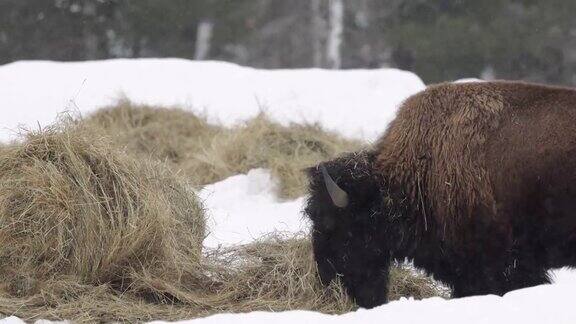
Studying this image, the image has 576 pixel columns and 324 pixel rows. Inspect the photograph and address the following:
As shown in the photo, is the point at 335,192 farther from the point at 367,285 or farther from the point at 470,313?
the point at 470,313

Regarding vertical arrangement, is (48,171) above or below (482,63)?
below

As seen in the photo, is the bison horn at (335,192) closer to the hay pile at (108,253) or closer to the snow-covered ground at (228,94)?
the hay pile at (108,253)

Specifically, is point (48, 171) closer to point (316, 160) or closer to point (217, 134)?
point (316, 160)

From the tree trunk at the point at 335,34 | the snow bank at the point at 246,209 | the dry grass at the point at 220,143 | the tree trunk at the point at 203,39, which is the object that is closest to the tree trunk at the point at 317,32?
the tree trunk at the point at 335,34

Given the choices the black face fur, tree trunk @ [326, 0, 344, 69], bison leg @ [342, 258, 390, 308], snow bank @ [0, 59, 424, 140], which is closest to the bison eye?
the black face fur

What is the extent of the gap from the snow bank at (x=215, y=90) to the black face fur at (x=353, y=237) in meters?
7.81

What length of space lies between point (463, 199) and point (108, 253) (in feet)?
8.29

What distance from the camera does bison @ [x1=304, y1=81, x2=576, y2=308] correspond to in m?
6.63

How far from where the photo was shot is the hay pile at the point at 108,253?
6.63 metres

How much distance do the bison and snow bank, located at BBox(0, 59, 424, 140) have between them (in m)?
7.78

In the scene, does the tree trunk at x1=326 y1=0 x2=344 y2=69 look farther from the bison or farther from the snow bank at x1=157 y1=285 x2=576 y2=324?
the snow bank at x1=157 y1=285 x2=576 y2=324

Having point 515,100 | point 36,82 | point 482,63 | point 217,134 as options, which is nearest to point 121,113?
point 217,134

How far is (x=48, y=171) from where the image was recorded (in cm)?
687

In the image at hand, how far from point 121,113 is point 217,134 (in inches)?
62.7
